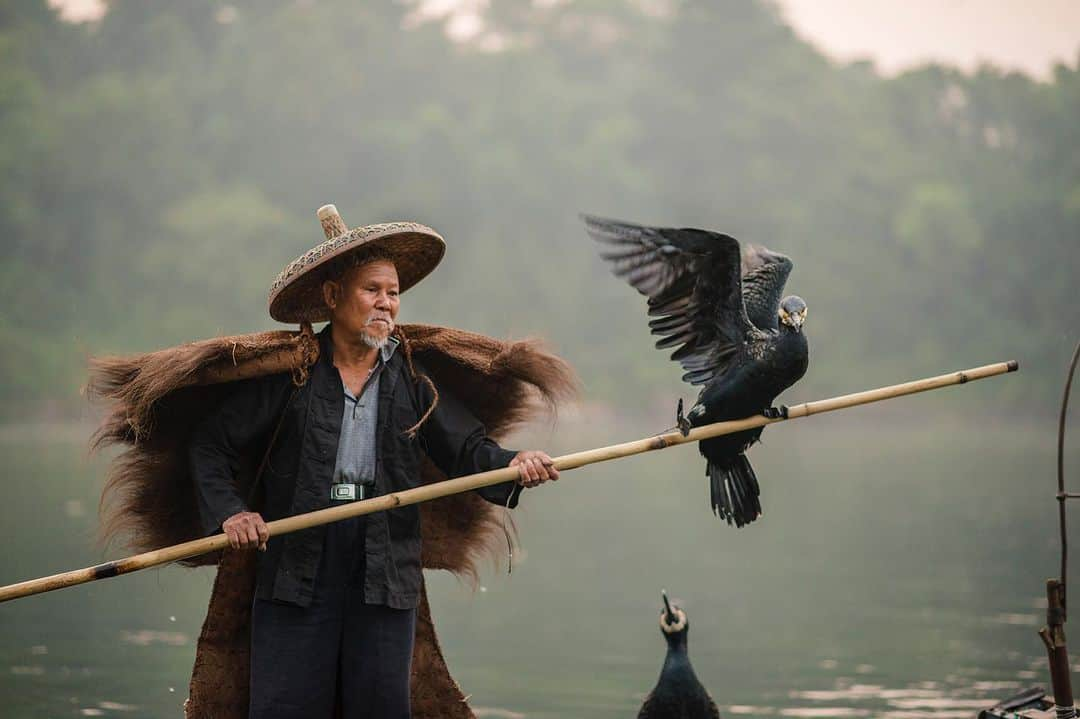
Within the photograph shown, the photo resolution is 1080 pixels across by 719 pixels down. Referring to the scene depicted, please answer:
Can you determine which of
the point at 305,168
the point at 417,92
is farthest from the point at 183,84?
the point at 417,92

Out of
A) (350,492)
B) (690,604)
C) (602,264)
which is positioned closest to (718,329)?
(350,492)

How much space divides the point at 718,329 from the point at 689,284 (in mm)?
141

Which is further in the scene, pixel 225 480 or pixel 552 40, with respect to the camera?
pixel 552 40

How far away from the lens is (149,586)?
952cm

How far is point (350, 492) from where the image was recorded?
314 cm

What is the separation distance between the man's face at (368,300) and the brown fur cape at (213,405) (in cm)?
11

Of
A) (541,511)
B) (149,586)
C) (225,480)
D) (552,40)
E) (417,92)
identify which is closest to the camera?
(225,480)

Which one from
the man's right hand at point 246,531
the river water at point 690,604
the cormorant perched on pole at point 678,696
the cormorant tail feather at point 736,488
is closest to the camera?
the man's right hand at point 246,531

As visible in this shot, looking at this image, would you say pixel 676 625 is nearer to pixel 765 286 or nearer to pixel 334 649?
pixel 765 286

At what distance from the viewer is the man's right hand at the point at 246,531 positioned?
2.93 meters

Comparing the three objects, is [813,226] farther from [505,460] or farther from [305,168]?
[505,460]

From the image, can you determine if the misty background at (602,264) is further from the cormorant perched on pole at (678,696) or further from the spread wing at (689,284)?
the spread wing at (689,284)

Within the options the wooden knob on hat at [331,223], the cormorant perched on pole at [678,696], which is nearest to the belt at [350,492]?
the wooden knob on hat at [331,223]

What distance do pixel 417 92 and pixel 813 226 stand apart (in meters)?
10.6
